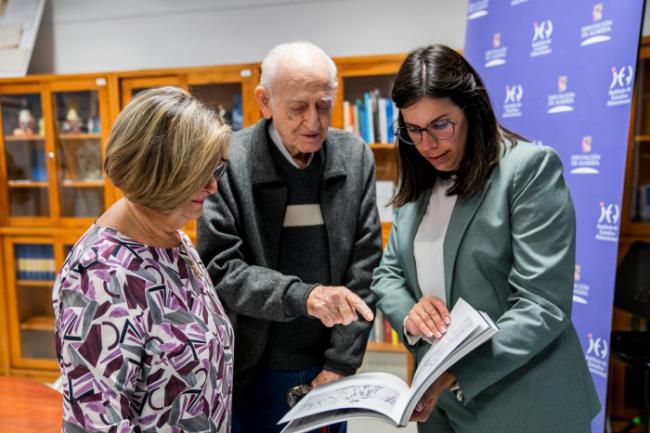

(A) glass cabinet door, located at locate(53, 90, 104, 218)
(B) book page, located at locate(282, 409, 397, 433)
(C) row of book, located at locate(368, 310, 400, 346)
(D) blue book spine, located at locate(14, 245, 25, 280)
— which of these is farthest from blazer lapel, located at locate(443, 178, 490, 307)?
(D) blue book spine, located at locate(14, 245, 25, 280)

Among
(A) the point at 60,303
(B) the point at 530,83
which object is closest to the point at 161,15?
(B) the point at 530,83

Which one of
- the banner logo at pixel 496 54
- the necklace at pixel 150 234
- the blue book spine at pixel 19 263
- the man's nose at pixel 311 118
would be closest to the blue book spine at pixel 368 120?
the banner logo at pixel 496 54

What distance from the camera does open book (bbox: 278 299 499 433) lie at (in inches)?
37.2

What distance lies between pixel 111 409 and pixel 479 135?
0.92m

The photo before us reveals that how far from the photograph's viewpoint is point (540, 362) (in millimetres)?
1059

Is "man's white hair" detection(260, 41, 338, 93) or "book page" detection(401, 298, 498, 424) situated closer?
"book page" detection(401, 298, 498, 424)

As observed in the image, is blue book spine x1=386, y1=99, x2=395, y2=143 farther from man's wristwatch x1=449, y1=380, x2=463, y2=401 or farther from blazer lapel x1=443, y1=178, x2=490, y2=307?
man's wristwatch x1=449, y1=380, x2=463, y2=401

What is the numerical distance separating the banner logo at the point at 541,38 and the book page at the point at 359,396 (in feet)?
5.61

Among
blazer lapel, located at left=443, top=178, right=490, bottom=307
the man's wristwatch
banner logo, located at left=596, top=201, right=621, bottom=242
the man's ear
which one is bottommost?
the man's wristwatch

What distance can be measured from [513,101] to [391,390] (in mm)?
1740

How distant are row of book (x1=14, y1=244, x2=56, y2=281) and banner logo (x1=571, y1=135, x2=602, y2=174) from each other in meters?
3.63

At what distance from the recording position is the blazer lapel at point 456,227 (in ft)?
3.66

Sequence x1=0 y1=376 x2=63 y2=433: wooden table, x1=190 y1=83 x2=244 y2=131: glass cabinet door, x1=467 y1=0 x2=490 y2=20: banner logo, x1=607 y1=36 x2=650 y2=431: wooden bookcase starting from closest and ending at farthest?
x1=0 y1=376 x2=63 y2=433: wooden table
x1=467 y1=0 x2=490 y2=20: banner logo
x1=607 y1=36 x2=650 y2=431: wooden bookcase
x1=190 y1=83 x2=244 y2=131: glass cabinet door

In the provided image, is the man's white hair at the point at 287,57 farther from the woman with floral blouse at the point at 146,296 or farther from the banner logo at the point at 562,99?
the banner logo at the point at 562,99
